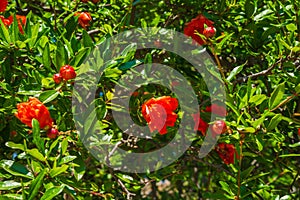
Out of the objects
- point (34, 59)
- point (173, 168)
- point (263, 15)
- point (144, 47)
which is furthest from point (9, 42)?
point (263, 15)

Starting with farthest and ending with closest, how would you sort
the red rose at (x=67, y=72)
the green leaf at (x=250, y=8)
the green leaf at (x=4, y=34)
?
the green leaf at (x=250, y=8)
the green leaf at (x=4, y=34)
the red rose at (x=67, y=72)

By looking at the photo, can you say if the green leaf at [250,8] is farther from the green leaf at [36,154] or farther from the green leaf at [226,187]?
Answer: the green leaf at [36,154]

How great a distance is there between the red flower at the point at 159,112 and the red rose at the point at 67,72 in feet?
0.72

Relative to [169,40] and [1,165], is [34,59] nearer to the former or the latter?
[1,165]

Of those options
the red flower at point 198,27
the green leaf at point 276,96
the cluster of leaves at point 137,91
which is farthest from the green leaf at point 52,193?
the red flower at point 198,27

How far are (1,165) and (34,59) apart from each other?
296 millimetres

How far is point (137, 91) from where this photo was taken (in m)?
1.57

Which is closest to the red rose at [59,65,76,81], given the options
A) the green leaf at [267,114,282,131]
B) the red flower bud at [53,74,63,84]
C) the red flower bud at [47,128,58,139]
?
the red flower bud at [53,74,63,84]

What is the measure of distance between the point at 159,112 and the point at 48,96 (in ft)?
0.93

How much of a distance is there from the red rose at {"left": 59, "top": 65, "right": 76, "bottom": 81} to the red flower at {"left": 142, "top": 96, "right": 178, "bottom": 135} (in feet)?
0.72

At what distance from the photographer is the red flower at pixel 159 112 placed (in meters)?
1.32

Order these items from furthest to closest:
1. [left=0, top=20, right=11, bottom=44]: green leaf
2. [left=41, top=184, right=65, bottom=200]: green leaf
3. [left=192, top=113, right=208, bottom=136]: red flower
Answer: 1. [left=192, top=113, right=208, bottom=136]: red flower
2. [left=0, top=20, right=11, bottom=44]: green leaf
3. [left=41, top=184, right=65, bottom=200]: green leaf

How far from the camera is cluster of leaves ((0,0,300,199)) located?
4.17 feet

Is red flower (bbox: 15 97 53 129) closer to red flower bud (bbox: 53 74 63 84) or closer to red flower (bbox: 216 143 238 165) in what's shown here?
red flower bud (bbox: 53 74 63 84)
